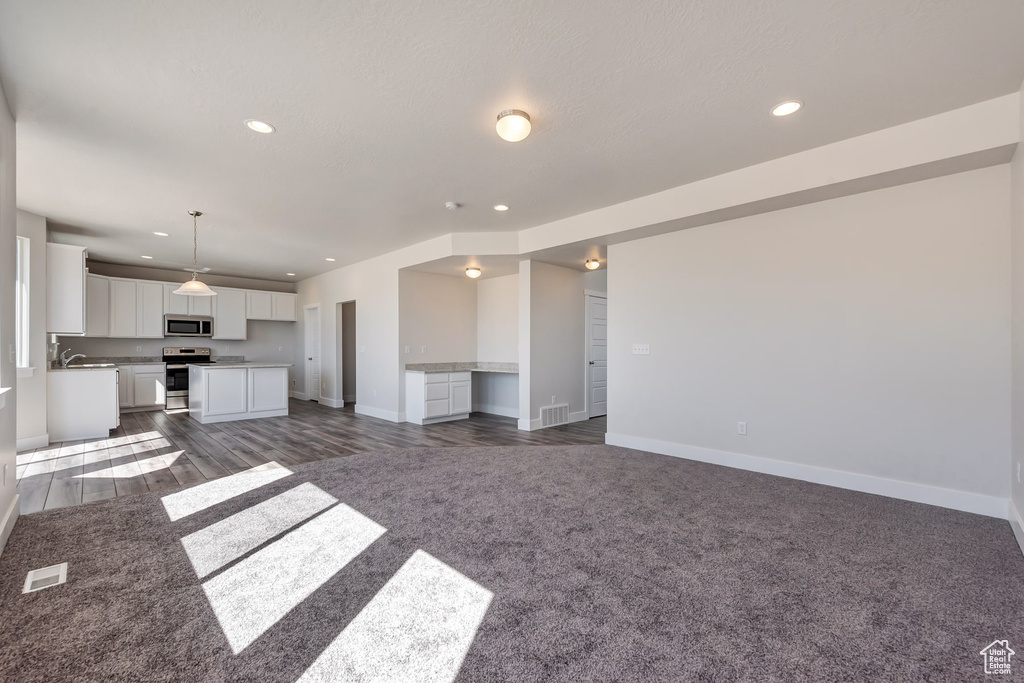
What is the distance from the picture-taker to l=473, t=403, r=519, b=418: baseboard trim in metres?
7.25

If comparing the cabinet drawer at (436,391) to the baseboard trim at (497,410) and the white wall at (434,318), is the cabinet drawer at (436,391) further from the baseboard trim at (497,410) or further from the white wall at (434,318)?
the baseboard trim at (497,410)

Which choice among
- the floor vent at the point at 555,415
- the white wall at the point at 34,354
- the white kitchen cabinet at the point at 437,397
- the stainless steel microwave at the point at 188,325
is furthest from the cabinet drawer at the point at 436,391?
the stainless steel microwave at the point at 188,325

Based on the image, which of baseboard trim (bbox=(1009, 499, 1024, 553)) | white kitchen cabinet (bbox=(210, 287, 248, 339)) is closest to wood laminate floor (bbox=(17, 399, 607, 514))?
white kitchen cabinet (bbox=(210, 287, 248, 339))

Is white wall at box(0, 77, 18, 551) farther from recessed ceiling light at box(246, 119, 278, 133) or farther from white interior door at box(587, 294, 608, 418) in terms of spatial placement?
white interior door at box(587, 294, 608, 418)

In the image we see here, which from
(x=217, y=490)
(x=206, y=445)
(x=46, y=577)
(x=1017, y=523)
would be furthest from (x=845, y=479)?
(x=206, y=445)

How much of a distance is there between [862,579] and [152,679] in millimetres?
3035

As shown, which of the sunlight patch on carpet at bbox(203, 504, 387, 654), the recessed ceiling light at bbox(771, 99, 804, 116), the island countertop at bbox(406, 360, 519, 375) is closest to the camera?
the sunlight patch on carpet at bbox(203, 504, 387, 654)

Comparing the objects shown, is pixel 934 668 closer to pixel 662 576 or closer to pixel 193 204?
pixel 662 576

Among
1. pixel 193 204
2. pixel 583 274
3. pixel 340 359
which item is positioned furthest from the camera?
pixel 340 359

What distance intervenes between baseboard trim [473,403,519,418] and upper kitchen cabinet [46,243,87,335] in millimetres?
5499

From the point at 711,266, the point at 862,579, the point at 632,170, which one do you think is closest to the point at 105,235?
the point at 632,170

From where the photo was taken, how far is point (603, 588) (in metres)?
2.07

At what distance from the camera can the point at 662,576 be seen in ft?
7.14

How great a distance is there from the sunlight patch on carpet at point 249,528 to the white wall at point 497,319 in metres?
4.31
